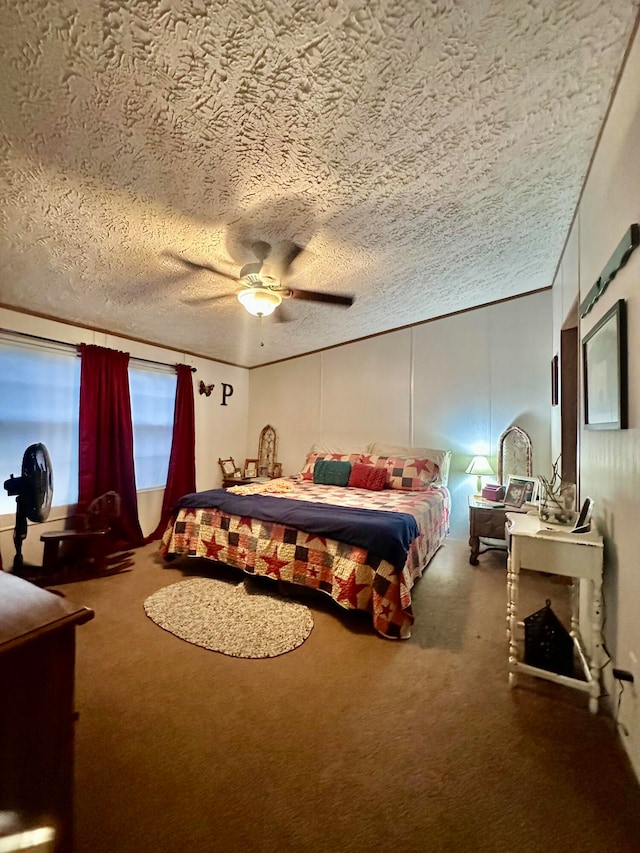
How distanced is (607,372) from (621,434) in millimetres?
294

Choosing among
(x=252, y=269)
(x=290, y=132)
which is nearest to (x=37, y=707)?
(x=290, y=132)

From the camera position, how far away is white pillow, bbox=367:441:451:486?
4.07m

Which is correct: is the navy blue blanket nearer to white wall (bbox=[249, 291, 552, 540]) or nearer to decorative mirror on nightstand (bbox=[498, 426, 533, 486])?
decorative mirror on nightstand (bbox=[498, 426, 533, 486])

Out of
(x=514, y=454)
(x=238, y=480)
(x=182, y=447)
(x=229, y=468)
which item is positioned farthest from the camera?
(x=229, y=468)

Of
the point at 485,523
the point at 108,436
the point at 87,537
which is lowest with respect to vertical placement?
the point at 87,537

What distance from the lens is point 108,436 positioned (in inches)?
144

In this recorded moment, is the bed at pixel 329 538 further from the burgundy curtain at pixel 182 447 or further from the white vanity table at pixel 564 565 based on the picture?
the burgundy curtain at pixel 182 447

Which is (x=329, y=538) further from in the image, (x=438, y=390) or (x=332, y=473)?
(x=438, y=390)

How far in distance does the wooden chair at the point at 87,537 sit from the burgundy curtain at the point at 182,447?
905 mm

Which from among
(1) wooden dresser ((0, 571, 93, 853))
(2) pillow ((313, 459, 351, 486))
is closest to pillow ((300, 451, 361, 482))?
(2) pillow ((313, 459, 351, 486))

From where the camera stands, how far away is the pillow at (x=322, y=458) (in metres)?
4.35

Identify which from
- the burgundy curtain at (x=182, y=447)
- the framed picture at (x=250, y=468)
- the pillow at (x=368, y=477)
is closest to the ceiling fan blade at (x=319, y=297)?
the pillow at (x=368, y=477)

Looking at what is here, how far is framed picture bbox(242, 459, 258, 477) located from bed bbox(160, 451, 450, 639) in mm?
1608

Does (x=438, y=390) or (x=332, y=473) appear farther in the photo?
(x=438, y=390)
